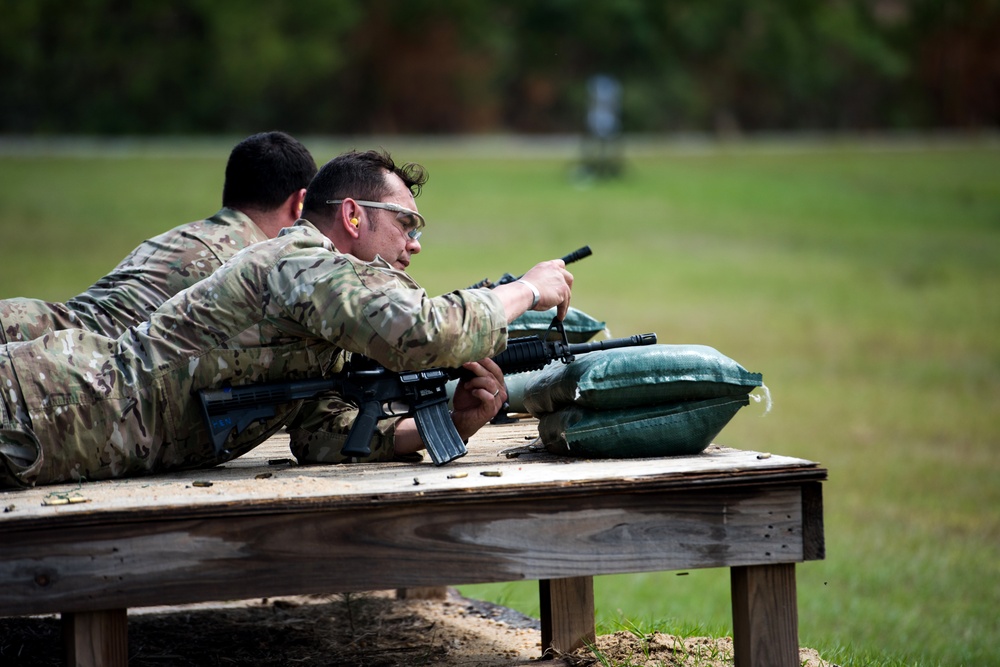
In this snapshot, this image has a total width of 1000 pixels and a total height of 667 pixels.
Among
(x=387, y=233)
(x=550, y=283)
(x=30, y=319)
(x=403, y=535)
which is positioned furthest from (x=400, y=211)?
(x=30, y=319)

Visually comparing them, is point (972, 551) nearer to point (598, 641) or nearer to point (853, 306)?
point (598, 641)

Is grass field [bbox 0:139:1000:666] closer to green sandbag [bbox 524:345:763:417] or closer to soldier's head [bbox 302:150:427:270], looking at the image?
green sandbag [bbox 524:345:763:417]

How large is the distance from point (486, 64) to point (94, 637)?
45.3 m

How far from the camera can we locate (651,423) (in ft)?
12.2

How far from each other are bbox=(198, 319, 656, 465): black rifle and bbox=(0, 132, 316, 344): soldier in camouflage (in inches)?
63.0

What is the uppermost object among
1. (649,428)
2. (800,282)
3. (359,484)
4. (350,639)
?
(800,282)

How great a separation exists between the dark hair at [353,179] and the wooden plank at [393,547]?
47.2 inches

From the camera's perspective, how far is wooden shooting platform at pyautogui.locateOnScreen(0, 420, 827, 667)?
3.12m

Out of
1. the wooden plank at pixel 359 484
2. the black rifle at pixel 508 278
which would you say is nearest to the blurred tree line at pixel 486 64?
the black rifle at pixel 508 278

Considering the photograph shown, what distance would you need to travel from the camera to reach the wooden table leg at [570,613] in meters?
4.41

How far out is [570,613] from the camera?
174 inches

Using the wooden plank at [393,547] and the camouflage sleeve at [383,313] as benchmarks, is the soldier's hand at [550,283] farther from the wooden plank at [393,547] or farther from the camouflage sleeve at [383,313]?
the wooden plank at [393,547]

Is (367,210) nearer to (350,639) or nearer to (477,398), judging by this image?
(477,398)

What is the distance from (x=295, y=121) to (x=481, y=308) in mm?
44569
